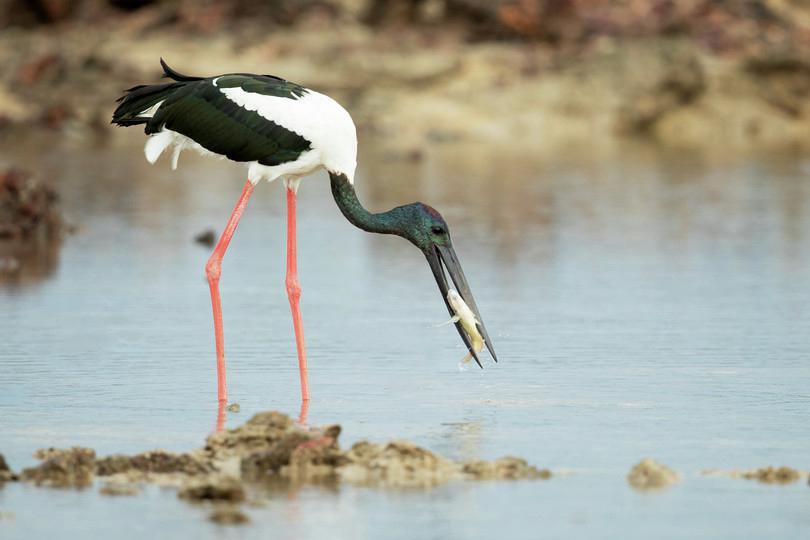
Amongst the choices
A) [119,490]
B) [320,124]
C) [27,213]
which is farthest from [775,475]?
[27,213]

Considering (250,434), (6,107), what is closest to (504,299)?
(250,434)

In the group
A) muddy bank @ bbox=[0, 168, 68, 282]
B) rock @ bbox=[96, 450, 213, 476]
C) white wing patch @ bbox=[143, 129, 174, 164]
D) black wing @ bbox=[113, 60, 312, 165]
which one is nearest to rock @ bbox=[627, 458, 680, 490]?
rock @ bbox=[96, 450, 213, 476]

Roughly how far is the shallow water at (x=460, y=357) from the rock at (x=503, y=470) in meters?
0.08

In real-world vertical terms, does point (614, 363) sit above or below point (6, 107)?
below

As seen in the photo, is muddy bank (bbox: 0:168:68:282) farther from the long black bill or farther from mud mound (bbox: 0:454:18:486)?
mud mound (bbox: 0:454:18:486)

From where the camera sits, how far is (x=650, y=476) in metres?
6.29

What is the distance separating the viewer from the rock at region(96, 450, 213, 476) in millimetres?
6340

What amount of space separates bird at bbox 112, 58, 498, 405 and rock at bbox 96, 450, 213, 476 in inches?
58.8

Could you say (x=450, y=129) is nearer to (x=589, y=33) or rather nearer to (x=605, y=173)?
(x=589, y=33)

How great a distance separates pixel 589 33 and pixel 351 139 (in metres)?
23.4

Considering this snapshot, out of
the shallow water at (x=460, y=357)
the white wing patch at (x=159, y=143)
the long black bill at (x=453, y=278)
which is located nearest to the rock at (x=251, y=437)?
the shallow water at (x=460, y=357)

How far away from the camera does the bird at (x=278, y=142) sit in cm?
812

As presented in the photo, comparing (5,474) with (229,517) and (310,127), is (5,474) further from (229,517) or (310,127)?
(310,127)

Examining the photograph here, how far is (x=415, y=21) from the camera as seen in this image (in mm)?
32281
